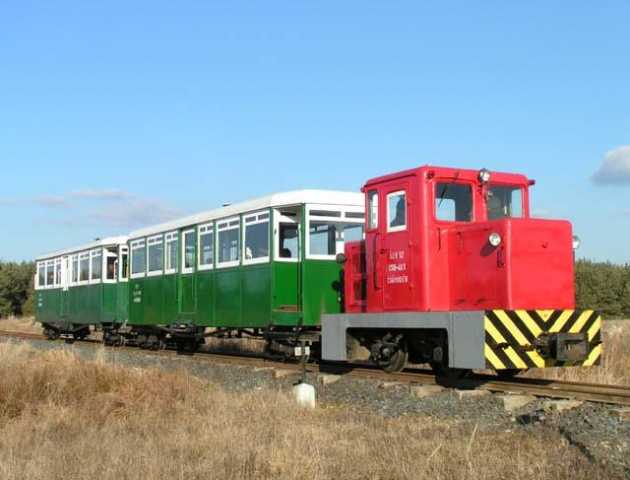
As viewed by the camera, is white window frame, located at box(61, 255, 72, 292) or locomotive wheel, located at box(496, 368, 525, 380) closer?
locomotive wheel, located at box(496, 368, 525, 380)

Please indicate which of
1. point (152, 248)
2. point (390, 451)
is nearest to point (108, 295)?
point (152, 248)

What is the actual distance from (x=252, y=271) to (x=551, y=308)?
648 cm

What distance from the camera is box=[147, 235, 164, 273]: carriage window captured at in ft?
65.7

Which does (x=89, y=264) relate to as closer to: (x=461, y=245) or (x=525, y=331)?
(x=461, y=245)

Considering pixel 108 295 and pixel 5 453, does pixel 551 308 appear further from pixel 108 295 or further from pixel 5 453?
pixel 108 295

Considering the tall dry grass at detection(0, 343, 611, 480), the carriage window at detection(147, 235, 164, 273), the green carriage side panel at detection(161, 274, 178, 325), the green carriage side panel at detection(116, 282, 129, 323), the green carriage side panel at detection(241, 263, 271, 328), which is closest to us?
the tall dry grass at detection(0, 343, 611, 480)

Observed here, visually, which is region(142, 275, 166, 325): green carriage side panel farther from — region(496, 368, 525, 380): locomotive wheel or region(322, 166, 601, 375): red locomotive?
region(496, 368, 525, 380): locomotive wheel

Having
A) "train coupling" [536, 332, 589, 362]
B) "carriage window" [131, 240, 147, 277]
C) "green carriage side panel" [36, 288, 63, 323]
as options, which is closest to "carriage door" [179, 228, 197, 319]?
"carriage window" [131, 240, 147, 277]

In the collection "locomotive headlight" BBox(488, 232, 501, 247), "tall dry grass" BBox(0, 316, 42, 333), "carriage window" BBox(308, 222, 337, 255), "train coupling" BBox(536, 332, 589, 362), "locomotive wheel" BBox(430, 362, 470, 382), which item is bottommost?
"tall dry grass" BBox(0, 316, 42, 333)

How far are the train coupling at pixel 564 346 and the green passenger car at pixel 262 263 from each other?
507 cm

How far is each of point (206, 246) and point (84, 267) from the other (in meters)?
11.4

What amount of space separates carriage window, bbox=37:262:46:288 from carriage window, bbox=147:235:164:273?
44.0ft

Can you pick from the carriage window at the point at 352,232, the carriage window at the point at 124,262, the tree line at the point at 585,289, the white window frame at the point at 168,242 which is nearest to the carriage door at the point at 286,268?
the carriage window at the point at 352,232

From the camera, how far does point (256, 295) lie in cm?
1521
